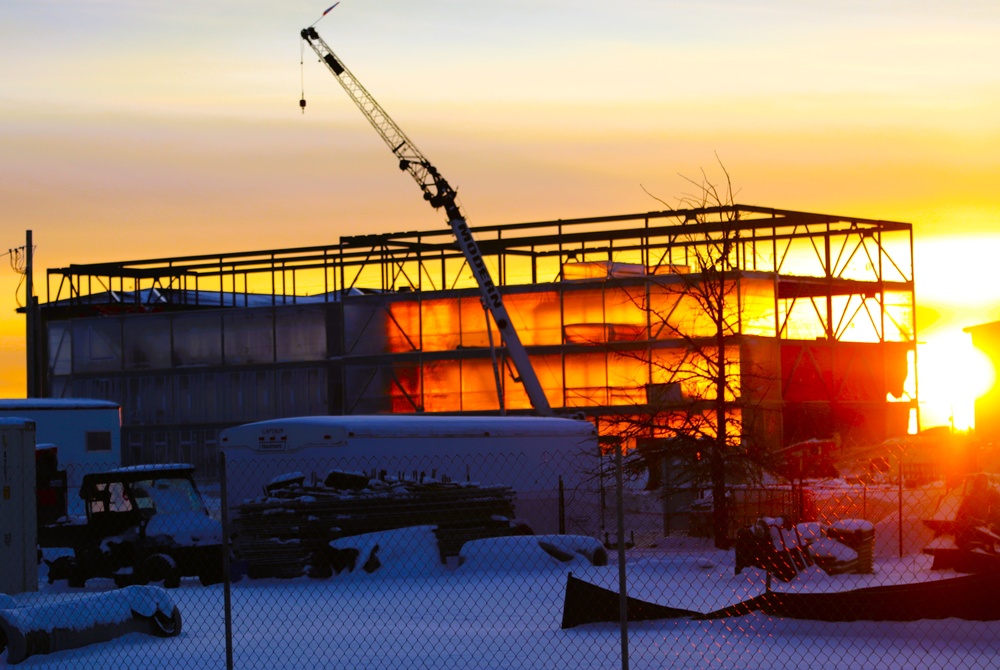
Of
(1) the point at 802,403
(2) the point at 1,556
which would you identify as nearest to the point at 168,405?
(1) the point at 802,403

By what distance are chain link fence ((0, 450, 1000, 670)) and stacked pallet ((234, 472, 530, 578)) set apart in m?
0.04

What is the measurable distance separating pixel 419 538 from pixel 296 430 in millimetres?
4994

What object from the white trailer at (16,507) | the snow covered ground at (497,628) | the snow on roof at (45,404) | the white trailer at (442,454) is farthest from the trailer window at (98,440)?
the white trailer at (16,507)

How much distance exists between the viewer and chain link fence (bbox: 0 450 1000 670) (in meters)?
14.5

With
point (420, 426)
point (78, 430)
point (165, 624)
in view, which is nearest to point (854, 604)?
point (165, 624)

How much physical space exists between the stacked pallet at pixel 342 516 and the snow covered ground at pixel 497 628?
777 mm

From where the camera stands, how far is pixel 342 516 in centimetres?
2625

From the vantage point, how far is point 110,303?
8219cm

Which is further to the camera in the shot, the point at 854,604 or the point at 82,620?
the point at 854,604

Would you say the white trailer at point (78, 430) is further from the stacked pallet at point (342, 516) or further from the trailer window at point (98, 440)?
the stacked pallet at point (342, 516)

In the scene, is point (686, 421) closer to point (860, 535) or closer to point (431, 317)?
point (860, 535)

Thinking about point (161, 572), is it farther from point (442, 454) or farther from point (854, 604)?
point (854, 604)

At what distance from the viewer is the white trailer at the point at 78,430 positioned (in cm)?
4312

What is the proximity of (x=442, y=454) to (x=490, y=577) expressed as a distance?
8.30 metres
